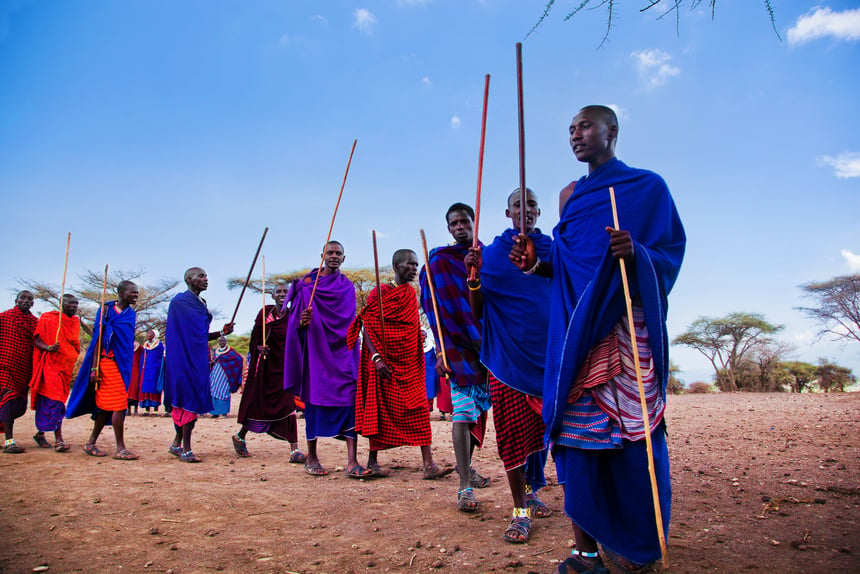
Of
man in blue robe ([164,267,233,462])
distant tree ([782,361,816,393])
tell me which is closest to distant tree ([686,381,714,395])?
distant tree ([782,361,816,393])

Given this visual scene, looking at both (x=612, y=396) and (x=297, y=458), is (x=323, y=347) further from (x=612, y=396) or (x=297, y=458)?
(x=612, y=396)

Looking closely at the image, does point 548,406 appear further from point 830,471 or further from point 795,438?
point 795,438

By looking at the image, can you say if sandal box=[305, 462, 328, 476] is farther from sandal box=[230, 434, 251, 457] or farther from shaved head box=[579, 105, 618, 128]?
shaved head box=[579, 105, 618, 128]

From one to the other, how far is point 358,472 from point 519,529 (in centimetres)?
289

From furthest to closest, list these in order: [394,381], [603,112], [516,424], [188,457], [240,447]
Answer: [240,447]
[188,457]
[394,381]
[516,424]
[603,112]

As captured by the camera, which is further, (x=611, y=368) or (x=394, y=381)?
(x=394, y=381)

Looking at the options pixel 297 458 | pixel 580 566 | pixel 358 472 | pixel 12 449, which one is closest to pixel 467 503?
pixel 580 566

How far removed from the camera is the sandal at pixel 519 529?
3.45 meters

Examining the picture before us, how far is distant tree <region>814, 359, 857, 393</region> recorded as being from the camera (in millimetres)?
22203

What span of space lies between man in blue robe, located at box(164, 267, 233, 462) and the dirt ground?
0.50 meters

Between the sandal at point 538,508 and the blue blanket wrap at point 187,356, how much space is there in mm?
4761

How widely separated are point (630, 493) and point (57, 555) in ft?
10.7

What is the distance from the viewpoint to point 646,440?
2713mm

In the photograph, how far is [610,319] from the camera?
297 centimetres
